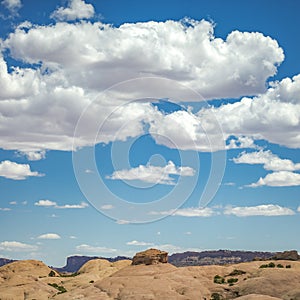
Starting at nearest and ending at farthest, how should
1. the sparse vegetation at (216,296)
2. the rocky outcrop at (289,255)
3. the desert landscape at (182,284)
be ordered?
1. the desert landscape at (182,284)
2. the sparse vegetation at (216,296)
3. the rocky outcrop at (289,255)

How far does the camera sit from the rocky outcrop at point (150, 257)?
414 ft

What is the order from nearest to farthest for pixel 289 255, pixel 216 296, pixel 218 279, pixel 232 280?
pixel 216 296 < pixel 232 280 < pixel 218 279 < pixel 289 255

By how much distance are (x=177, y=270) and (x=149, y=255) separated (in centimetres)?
1121

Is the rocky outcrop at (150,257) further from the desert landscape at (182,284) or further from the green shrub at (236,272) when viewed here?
the green shrub at (236,272)

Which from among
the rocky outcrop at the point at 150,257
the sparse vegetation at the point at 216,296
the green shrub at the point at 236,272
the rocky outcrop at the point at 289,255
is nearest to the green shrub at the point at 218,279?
the green shrub at the point at 236,272

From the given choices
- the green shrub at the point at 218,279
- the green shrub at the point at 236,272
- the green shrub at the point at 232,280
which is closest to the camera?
the green shrub at the point at 232,280

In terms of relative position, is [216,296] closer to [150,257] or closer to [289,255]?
[150,257]

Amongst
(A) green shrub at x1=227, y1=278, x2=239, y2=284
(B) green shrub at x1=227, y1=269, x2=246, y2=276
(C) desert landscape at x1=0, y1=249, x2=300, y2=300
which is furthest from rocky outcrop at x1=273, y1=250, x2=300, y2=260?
(A) green shrub at x1=227, y1=278, x2=239, y2=284

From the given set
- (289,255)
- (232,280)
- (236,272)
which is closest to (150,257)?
(236,272)

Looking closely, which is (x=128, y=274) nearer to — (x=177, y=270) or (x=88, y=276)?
(x=177, y=270)

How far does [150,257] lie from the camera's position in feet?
415

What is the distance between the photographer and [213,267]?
12325 cm

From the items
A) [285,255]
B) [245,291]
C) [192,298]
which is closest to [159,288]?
[192,298]

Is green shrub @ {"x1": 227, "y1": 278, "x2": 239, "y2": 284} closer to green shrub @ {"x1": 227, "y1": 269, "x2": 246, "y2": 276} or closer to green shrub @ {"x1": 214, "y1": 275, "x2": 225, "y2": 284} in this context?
green shrub @ {"x1": 214, "y1": 275, "x2": 225, "y2": 284}
